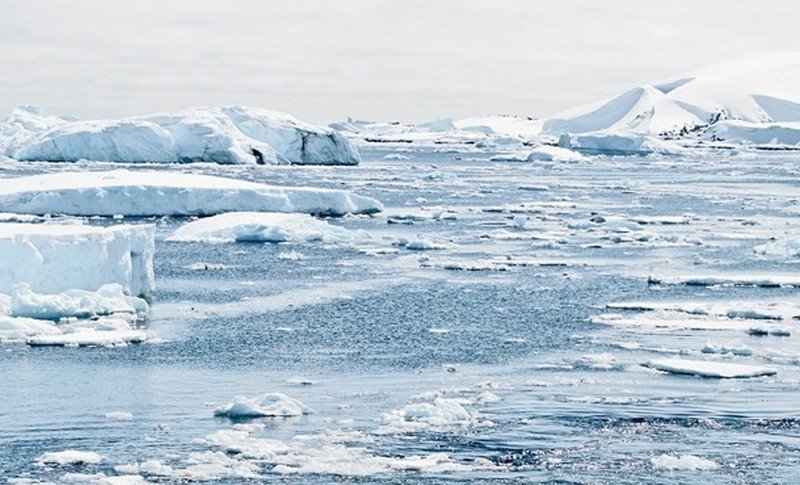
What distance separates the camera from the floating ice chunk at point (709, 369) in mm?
10234

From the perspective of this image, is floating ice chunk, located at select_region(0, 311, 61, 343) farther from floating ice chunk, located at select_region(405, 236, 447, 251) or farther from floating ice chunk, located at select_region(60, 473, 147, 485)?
floating ice chunk, located at select_region(405, 236, 447, 251)

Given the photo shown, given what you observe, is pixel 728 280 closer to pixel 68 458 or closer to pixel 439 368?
pixel 439 368

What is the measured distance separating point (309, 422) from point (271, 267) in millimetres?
8533

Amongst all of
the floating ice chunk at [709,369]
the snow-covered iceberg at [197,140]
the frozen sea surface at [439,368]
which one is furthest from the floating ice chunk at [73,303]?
the snow-covered iceberg at [197,140]

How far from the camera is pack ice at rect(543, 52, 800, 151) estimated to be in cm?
9088

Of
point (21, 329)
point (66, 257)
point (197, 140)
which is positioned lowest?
point (21, 329)

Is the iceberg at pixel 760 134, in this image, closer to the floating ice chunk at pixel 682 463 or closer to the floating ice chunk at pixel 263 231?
the floating ice chunk at pixel 263 231

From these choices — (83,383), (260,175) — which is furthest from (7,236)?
(260,175)

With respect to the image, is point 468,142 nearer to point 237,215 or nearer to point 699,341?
point 237,215

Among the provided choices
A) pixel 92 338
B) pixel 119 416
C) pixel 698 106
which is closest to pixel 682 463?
pixel 119 416

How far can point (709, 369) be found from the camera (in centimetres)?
1037

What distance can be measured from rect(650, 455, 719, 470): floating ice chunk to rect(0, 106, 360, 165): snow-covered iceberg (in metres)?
33.1

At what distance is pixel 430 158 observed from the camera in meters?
60.8

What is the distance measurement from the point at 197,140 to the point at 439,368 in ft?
102
